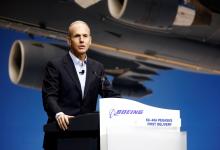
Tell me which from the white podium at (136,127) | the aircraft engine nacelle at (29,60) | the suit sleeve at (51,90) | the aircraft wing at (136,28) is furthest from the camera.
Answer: the aircraft wing at (136,28)

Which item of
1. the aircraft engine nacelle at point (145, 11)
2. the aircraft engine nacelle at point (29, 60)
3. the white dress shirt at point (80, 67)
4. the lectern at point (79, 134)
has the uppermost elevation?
the aircraft engine nacelle at point (145, 11)

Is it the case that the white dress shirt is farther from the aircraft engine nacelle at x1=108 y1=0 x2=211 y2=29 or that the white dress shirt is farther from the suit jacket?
the aircraft engine nacelle at x1=108 y1=0 x2=211 y2=29

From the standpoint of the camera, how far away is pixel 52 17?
13.1ft

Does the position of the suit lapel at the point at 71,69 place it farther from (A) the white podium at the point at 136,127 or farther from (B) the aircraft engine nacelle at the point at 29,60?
(B) the aircraft engine nacelle at the point at 29,60

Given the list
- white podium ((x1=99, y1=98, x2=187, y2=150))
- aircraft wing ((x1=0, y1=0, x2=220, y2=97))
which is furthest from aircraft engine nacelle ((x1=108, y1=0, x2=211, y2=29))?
white podium ((x1=99, y1=98, x2=187, y2=150))

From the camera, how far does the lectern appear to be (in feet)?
3.23

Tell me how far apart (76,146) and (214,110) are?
2747 mm

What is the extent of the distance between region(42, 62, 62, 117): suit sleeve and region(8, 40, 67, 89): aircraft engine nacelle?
198 cm

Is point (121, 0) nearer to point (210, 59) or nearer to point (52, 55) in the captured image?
point (52, 55)

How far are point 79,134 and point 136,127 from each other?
0.15 meters

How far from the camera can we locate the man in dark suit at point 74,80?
111 cm

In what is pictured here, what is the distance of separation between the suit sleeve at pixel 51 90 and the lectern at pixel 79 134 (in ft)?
0.24

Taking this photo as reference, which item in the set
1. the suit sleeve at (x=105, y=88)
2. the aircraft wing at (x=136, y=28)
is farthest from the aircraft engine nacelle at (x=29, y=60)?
the suit sleeve at (x=105, y=88)

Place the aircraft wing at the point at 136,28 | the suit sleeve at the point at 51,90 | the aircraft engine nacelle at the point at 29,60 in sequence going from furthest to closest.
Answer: the aircraft wing at the point at 136,28
the aircraft engine nacelle at the point at 29,60
the suit sleeve at the point at 51,90
